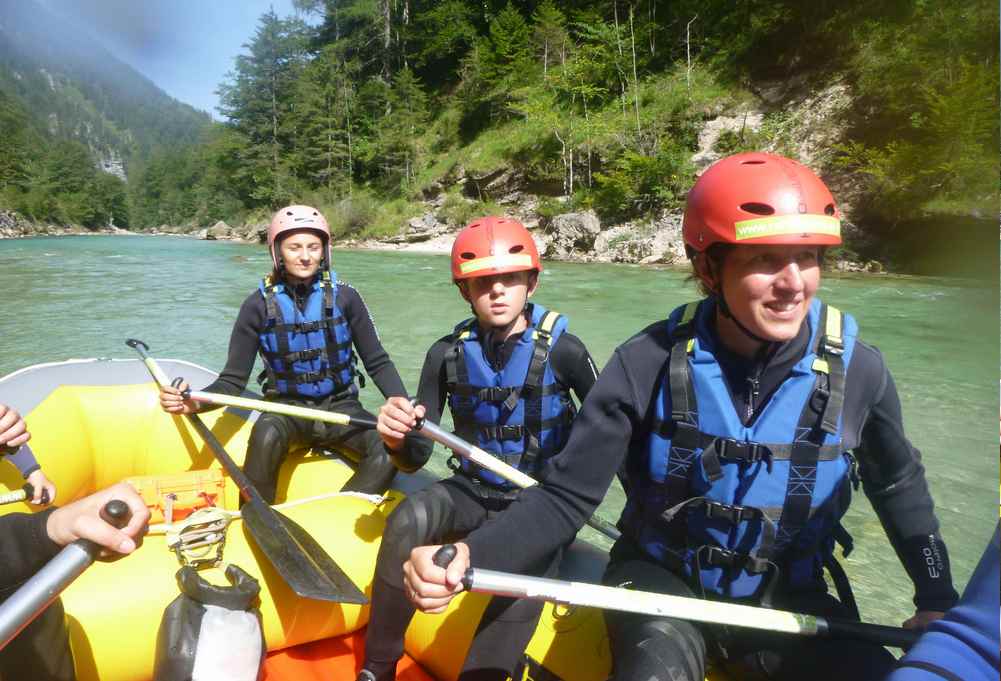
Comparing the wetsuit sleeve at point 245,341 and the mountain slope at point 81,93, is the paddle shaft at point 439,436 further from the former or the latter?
the mountain slope at point 81,93

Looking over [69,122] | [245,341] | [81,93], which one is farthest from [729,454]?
[81,93]

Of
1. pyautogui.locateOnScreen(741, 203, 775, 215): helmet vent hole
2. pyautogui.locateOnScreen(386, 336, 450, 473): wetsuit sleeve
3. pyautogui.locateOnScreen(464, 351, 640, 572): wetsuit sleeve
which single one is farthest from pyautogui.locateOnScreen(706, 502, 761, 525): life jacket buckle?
pyautogui.locateOnScreen(386, 336, 450, 473): wetsuit sleeve

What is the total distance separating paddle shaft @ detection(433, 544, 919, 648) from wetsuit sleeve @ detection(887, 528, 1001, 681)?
40 centimetres

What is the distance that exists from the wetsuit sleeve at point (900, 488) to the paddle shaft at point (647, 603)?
19 cm

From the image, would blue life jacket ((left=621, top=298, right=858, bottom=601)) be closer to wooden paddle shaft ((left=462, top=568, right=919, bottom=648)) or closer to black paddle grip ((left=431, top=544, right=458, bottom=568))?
wooden paddle shaft ((left=462, top=568, right=919, bottom=648))

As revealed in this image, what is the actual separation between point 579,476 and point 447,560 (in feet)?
1.31

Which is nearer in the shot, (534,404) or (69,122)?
(534,404)

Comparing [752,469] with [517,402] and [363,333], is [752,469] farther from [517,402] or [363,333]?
[363,333]

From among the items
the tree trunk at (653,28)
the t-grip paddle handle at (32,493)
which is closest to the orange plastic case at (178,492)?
the t-grip paddle handle at (32,493)

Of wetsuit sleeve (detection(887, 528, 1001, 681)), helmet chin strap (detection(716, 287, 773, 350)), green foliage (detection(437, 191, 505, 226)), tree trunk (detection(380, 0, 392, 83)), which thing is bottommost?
wetsuit sleeve (detection(887, 528, 1001, 681))

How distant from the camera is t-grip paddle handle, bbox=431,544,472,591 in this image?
1.22m

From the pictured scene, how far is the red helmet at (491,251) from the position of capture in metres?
2.32

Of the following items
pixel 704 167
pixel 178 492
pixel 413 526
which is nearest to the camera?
pixel 413 526

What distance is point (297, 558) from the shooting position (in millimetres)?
1971
